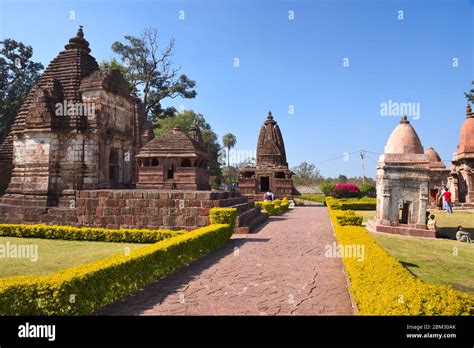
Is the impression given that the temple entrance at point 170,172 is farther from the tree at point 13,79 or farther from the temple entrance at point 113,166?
the tree at point 13,79

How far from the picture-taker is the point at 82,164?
14055mm

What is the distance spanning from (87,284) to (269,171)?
1122 inches

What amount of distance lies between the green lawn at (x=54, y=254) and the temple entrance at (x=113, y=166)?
6035 millimetres

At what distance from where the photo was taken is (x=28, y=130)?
14.1 m

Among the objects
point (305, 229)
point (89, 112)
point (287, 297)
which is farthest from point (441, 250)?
point (89, 112)

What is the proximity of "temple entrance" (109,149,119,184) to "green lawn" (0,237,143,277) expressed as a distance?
19.8 feet

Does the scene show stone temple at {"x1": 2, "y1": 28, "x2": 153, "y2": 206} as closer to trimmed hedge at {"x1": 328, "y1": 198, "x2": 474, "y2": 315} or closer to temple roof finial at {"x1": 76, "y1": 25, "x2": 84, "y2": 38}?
temple roof finial at {"x1": 76, "y1": 25, "x2": 84, "y2": 38}

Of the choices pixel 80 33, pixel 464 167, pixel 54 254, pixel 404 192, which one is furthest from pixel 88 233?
pixel 464 167

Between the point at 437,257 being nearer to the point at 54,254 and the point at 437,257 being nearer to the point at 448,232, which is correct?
the point at 448,232

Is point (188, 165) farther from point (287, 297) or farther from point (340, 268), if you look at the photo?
point (287, 297)

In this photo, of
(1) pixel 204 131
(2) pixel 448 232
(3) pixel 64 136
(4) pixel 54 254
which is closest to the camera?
(4) pixel 54 254

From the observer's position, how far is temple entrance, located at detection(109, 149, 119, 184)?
1634 centimetres

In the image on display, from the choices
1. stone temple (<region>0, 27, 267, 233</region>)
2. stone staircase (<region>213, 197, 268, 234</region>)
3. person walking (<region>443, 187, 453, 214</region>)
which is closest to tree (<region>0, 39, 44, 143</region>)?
stone temple (<region>0, 27, 267, 233</region>)
